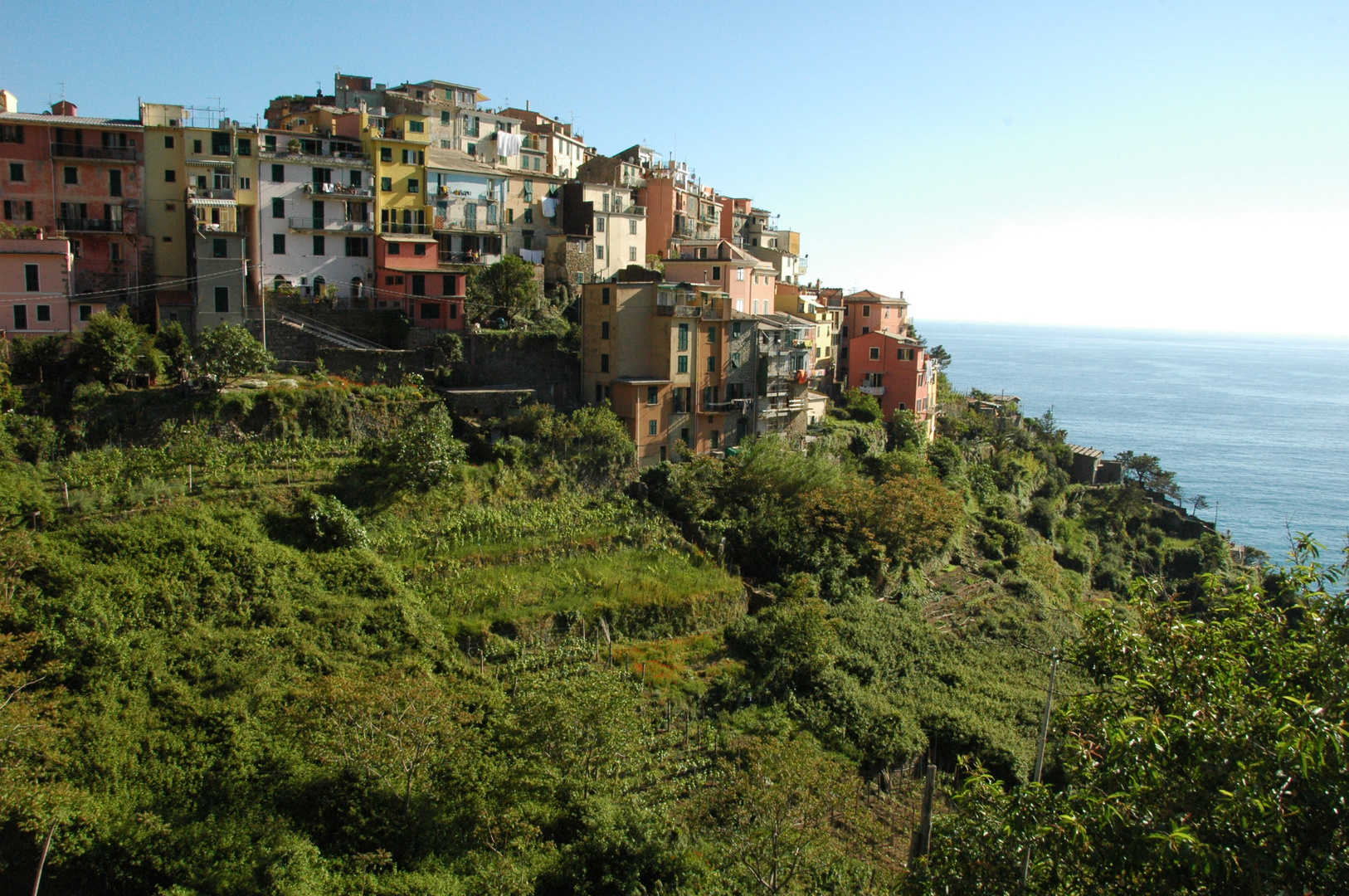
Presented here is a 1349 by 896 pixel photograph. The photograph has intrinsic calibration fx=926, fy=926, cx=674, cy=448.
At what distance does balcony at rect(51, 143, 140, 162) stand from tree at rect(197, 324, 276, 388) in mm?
11779

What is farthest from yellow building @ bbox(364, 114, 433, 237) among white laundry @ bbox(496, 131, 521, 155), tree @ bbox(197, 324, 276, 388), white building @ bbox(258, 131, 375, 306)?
tree @ bbox(197, 324, 276, 388)

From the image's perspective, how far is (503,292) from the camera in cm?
3672

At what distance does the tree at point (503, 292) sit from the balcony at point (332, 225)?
194 inches

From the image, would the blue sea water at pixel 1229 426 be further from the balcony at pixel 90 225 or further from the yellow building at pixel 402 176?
the balcony at pixel 90 225

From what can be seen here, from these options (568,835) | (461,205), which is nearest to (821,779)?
(568,835)

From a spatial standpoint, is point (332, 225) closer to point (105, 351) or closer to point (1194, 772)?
point (105, 351)

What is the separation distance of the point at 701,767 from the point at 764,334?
21.8 meters

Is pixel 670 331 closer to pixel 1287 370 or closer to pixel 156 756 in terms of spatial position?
pixel 156 756

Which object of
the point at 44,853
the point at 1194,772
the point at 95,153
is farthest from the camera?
the point at 95,153

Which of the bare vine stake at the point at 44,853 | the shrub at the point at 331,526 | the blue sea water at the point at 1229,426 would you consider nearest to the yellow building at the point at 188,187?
the shrub at the point at 331,526

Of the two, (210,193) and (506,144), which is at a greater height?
(506,144)

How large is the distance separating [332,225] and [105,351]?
498 inches

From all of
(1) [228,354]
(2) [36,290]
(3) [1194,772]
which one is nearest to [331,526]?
(1) [228,354]

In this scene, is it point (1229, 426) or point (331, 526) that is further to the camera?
point (1229, 426)
